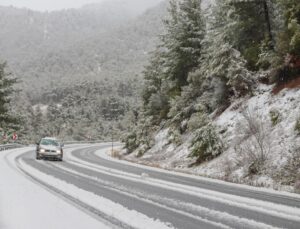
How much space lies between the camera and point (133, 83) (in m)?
191

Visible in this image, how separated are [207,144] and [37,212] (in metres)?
15.9

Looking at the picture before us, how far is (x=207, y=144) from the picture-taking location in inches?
1009

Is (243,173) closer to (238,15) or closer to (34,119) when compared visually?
(238,15)

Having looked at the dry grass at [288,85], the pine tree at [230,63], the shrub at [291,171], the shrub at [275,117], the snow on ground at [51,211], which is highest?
the pine tree at [230,63]

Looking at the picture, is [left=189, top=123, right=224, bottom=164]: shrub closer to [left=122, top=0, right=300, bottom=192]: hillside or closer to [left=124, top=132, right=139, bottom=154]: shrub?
[left=122, top=0, right=300, bottom=192]: hillside

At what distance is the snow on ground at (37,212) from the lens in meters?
9.47

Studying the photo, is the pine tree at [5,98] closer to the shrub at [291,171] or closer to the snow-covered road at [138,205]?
the snow-covered road at [138,205]

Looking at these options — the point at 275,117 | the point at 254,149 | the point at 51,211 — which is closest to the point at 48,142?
the point at 275,117

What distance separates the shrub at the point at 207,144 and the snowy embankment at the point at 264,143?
419 millimetres

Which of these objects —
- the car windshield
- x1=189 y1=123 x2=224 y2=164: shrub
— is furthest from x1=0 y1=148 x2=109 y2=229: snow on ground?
the car windshield

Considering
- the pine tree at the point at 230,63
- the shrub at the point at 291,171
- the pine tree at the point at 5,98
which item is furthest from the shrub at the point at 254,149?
the pine tree at the point at 5,98

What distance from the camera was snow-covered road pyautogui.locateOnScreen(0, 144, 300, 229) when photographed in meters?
9.98

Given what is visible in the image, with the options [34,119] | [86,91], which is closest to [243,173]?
[34,119]

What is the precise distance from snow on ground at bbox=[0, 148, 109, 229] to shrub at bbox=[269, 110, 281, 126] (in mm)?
12864
